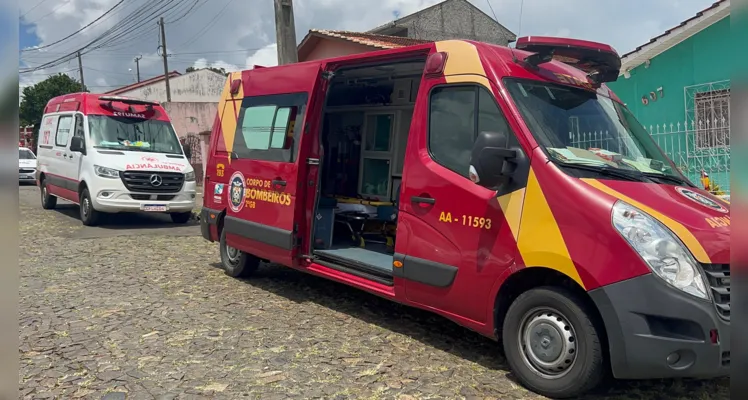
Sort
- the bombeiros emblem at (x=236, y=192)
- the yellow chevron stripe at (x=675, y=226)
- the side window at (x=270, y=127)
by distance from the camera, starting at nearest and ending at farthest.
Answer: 1. the yellow chevron stripe at (x=675, y=226)
2. the side window at (x=270, y=127)
3. the bombeiros emblem at (x=236, y=192)

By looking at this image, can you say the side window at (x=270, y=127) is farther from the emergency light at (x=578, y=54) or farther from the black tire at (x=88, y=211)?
the black tire at (x=88, y=211)

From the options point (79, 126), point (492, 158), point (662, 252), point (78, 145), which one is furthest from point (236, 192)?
point (79, 126)

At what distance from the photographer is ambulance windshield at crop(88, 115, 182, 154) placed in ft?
37.3

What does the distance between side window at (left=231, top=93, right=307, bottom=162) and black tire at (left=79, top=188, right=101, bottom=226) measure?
18.9 feet

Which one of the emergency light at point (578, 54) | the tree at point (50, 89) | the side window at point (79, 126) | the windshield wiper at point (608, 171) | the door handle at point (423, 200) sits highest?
the tree at point (50, 89)

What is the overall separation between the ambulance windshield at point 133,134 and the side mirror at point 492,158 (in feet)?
31.1

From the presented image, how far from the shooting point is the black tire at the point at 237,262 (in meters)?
6.97

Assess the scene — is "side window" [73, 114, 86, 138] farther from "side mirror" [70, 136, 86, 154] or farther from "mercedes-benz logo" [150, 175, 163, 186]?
"mercedes-benz logo" [150, 175, 163, 186]

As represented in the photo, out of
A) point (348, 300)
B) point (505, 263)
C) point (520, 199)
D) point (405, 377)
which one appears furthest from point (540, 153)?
point (348, 300)

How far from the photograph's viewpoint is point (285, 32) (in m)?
11.1

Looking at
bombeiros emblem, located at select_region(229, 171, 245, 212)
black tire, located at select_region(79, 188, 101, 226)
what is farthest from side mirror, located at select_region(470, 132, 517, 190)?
black tire, located at select_region(79, 188, 101, 226)

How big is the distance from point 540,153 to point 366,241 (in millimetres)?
3557

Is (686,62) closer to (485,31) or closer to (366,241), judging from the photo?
(366,241)

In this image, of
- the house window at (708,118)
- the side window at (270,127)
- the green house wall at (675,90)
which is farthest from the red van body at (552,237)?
the green house wall at (675,90)
